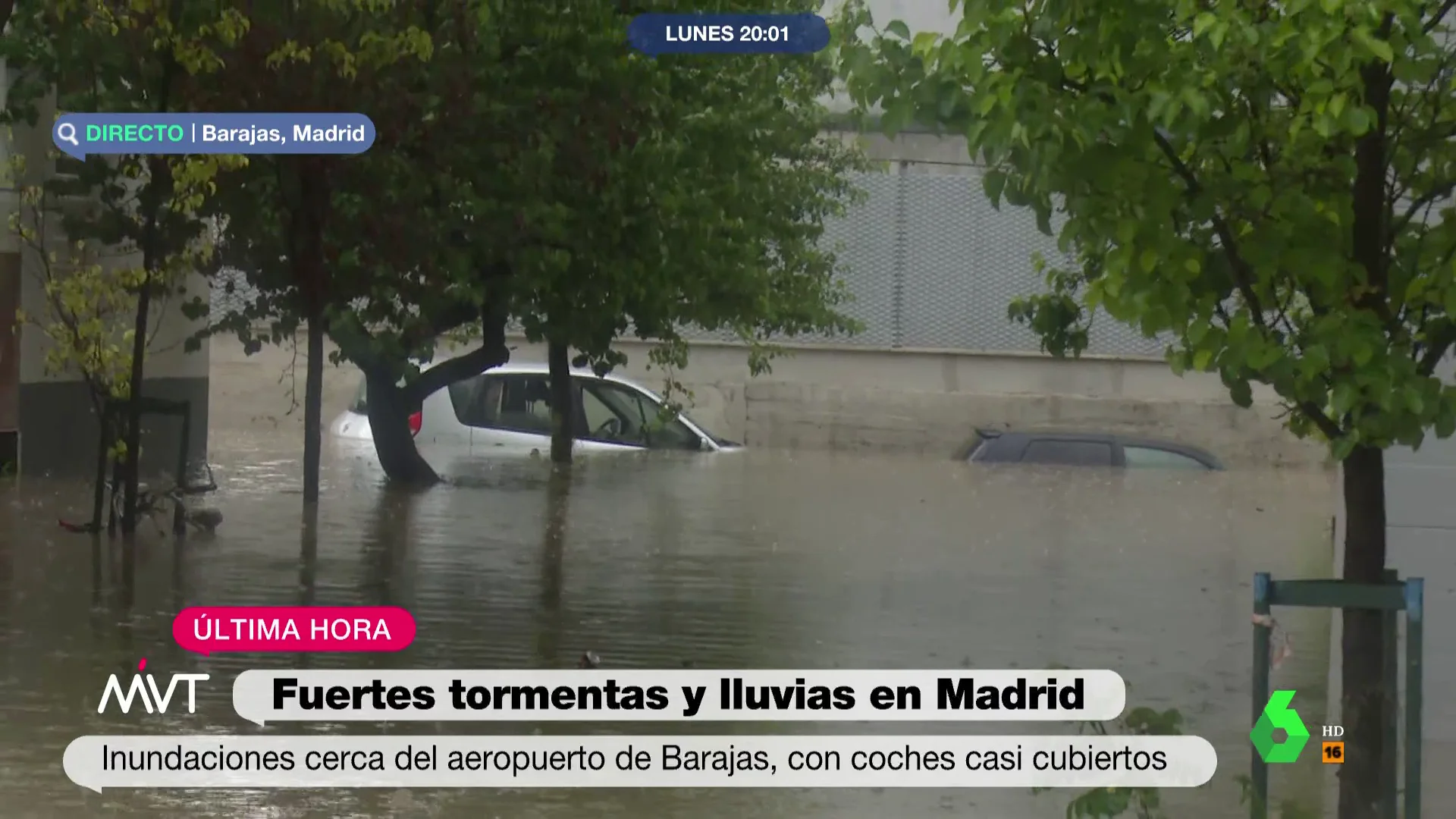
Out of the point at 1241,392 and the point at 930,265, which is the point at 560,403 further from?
the point at 1241,392

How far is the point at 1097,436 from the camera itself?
25.8ft

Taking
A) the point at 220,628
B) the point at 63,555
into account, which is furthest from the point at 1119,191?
the point at 63,555

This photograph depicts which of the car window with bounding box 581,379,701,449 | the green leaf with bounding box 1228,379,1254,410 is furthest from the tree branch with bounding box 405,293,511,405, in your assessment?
the green leaf with bounding box 1228,379,1254,410

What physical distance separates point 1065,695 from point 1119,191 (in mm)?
2740

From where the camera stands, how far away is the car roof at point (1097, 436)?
306 inches

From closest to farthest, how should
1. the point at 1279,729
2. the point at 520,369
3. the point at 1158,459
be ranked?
the point at 1279,729
the point at 1158,459
the point at 520,369

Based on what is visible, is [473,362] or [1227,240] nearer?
[1227,240]

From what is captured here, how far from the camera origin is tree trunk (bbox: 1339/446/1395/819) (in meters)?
4.75

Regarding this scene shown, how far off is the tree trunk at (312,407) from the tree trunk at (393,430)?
210mm

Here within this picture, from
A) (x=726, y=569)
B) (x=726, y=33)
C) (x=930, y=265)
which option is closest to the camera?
(x=726, y=33)

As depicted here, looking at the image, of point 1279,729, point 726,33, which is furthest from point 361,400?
point 1279,729

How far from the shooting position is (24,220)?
9117 mm

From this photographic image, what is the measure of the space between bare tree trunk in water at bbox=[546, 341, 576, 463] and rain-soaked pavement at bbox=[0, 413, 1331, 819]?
13cm

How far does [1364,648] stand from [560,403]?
12.8 ft
